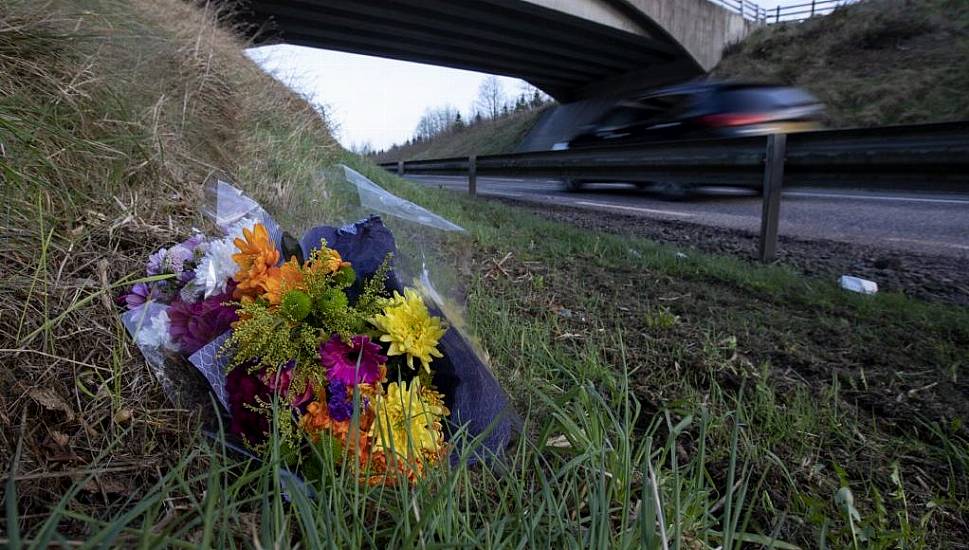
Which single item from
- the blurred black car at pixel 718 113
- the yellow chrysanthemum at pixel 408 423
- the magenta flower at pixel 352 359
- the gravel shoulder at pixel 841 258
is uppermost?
the blurred black car at pixel 718 113

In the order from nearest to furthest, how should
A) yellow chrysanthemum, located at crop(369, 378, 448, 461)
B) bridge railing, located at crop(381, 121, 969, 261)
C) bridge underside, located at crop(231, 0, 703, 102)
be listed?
yellow chrysanthemum, located at crop(369, 378, 448, 461) → bridge railing, located at crop(381, 121, 969, 261) → bridge underside, located at crop(231, 0, 703, 102)

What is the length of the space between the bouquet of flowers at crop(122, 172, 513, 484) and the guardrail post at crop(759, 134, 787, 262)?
3.37 metres

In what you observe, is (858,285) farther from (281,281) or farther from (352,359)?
(281,281)

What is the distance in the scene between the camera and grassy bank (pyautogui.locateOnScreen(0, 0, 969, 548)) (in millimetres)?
920

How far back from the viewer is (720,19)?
24500 millimetres

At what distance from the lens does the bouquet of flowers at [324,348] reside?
1.10 meters

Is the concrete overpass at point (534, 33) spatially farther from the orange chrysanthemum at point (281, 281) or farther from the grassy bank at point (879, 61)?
the orange chrysanthemum at point (281, 281)

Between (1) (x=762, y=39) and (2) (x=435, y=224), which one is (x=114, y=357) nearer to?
(2) (x=435, y=224)

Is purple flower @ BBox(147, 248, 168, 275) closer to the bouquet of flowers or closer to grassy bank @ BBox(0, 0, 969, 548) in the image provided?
the bouquet of flowers

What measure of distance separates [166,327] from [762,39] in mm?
28026

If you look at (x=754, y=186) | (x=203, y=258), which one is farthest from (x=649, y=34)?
(x=203, y=258)

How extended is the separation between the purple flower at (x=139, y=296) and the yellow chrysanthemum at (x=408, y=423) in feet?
2.39

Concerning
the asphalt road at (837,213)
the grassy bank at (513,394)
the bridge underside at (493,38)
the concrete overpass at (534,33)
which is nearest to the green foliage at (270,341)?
the grassy bank at (513,394)

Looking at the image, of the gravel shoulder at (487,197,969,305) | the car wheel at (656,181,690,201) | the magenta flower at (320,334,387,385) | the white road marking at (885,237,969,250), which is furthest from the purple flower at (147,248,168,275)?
the car wheel at (656,181,690,201)
